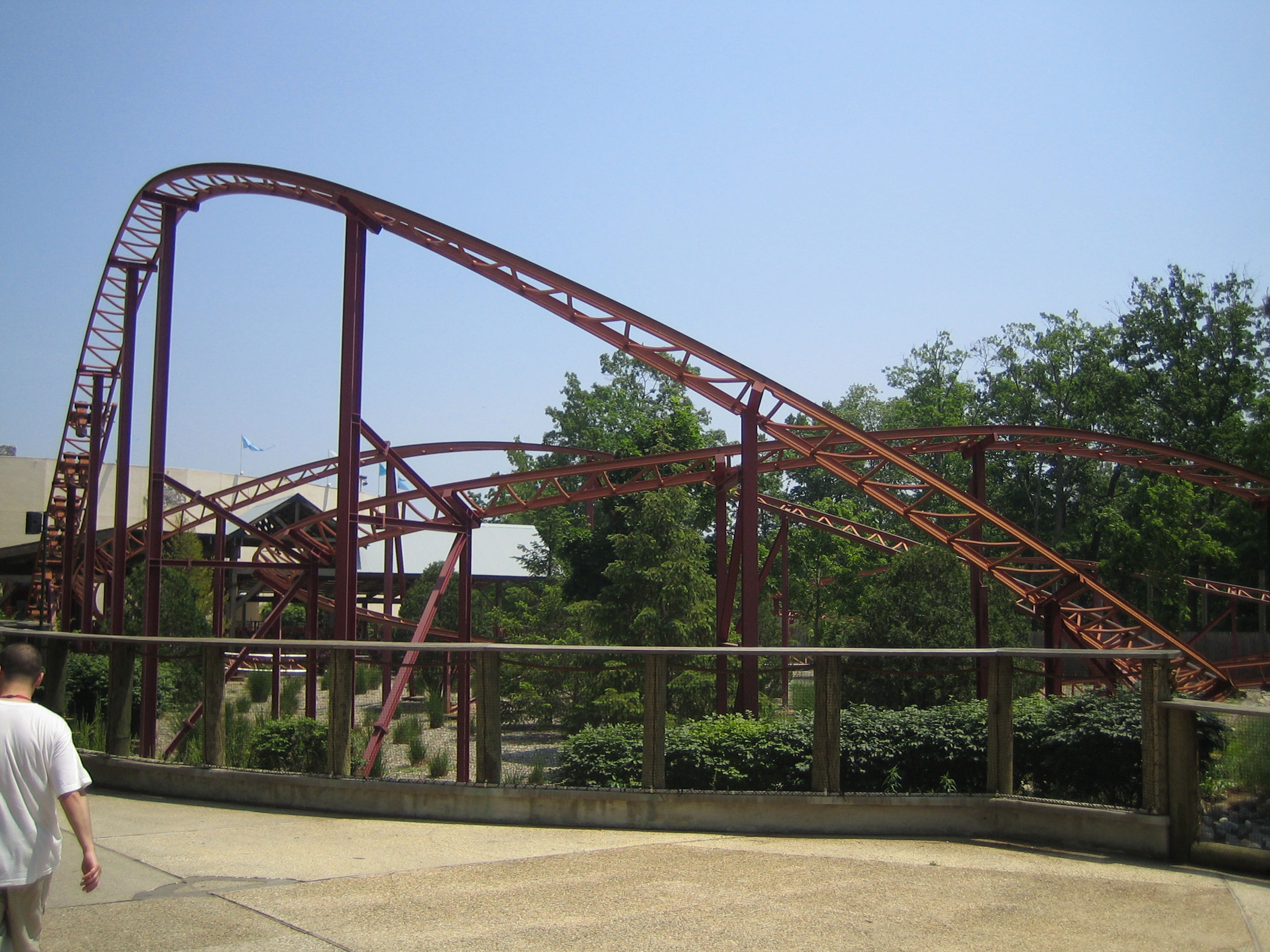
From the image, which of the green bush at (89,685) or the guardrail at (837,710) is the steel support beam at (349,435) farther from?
the guardrail at (837,710)

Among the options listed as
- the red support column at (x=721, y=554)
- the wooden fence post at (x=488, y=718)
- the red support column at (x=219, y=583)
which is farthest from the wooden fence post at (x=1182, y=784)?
the red support column at (x=219, y=583)

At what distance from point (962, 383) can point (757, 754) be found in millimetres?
63948

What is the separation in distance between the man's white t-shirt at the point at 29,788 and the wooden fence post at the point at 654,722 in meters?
5.03

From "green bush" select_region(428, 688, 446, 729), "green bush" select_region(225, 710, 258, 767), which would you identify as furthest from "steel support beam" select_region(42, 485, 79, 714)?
"green bush" select_region(428, 688, 446, 729)

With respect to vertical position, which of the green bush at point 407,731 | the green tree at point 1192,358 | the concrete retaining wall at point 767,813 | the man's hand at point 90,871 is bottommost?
the concrete retaining wall at point 767,813

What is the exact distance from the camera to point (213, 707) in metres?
10.4

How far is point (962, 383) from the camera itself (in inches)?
2751

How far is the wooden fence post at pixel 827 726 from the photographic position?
8.83 meters

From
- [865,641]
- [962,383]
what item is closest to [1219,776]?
[865,641]

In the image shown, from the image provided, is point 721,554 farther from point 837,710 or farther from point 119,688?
point 837,710

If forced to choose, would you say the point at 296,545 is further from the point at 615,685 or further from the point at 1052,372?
the point at 1052,372

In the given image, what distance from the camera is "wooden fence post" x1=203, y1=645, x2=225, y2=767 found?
406 inches

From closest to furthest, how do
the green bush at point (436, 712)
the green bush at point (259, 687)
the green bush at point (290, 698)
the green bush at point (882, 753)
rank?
the green bush at point (882, 753) < the green bush at point (436, 712) < the green bush at point (290, 698) < the green bush at point (259, 687)

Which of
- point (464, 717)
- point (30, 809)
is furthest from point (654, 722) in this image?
point (30, 809)
